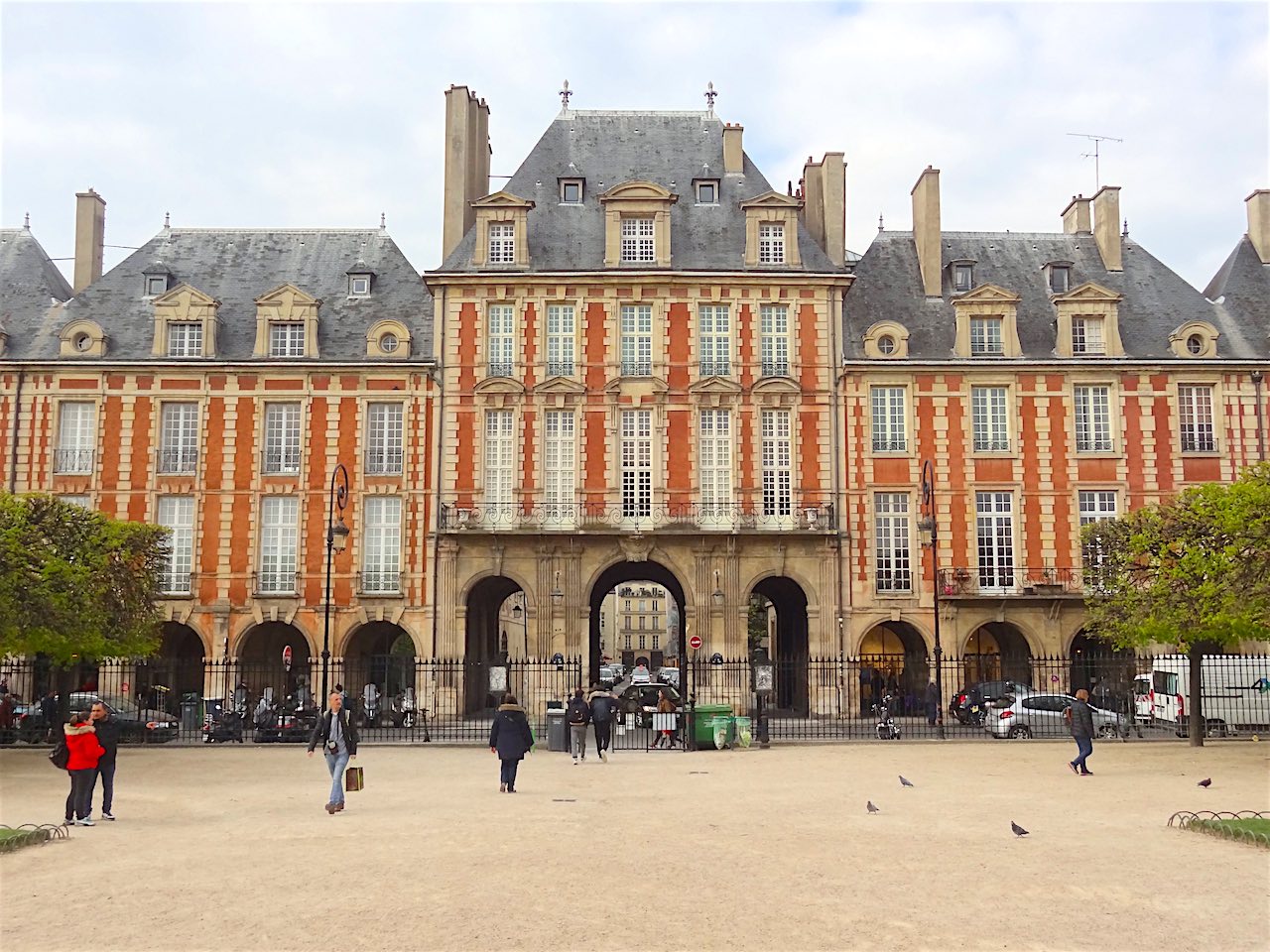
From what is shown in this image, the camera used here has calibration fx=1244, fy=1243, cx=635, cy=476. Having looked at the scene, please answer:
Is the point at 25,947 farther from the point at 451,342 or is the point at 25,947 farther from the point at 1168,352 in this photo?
the point at 1168,352

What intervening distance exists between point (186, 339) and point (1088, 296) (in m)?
26.3

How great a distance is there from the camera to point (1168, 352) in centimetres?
3619

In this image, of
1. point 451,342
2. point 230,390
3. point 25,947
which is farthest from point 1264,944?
point 230,390

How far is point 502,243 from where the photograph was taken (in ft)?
119

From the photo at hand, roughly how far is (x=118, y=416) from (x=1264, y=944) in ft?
109

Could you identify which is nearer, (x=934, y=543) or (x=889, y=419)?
(x=934, y=543)

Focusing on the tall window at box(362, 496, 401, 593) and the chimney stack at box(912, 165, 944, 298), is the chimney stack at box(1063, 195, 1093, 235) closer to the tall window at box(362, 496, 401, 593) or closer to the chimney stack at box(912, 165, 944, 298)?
the chimney stack at box(912, 165, 944, 298)

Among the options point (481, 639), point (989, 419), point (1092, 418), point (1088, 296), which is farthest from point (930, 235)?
point (481, 639)

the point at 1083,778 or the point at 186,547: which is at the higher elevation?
the point at 186,547

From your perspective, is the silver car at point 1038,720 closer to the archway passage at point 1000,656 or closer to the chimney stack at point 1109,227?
the archway passage at point 1000,656

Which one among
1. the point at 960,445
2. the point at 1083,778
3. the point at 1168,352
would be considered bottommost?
the point at 1083,778

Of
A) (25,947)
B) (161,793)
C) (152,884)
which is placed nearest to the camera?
(25,947)

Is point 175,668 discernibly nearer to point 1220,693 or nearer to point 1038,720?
point 1038,720

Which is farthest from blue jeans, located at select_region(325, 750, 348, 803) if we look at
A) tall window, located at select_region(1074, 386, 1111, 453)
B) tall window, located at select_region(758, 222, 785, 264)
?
tall window, located at select_region(1074, 386, 1111, 453)
